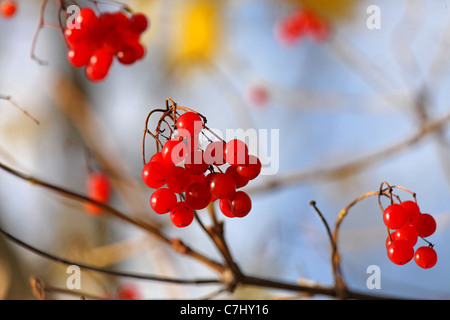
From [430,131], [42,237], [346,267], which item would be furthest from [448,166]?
[42,237]

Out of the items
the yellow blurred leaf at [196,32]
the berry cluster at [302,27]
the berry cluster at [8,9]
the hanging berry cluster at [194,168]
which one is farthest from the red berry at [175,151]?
the yellow blurred leaf at [196,32]

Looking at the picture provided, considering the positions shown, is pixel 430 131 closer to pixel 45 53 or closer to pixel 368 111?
pixel 368 111

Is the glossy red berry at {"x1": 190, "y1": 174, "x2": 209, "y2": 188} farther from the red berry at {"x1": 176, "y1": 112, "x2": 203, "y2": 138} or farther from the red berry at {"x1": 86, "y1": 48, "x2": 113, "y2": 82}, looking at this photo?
the red berry at {"x1": 86, "y1": 48, "x2": 113, "y2": 82}

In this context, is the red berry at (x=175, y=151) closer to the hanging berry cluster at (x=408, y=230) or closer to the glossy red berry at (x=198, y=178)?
the glossy red berry at (x=198, y=178)

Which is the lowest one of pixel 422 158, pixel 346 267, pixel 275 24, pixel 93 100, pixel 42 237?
pixel 346 267

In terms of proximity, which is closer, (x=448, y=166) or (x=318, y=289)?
(x=318, y=289)

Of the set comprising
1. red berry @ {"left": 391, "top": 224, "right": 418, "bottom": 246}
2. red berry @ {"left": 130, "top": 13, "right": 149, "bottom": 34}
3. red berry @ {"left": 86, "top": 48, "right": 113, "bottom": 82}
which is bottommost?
red berry @ {"left": 391, "top": 224, "right": 418, "bottom": 246}

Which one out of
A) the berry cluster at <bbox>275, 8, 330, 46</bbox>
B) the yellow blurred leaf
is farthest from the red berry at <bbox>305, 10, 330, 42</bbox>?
the yellow blurred leaf
